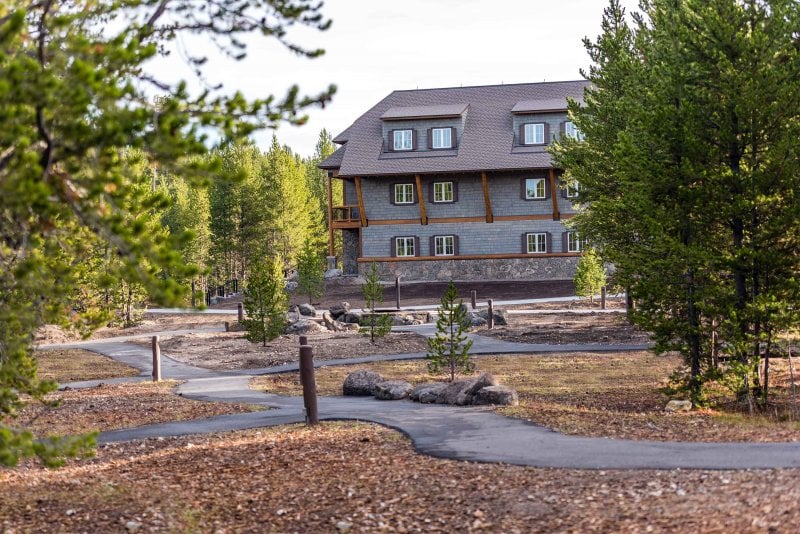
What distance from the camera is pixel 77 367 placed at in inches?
995

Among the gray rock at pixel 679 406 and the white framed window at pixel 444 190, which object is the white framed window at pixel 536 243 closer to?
the white framed window at pixel 444 190

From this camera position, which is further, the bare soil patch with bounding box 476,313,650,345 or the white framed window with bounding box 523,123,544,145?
the white framed window with bounding box 523,123,544,145

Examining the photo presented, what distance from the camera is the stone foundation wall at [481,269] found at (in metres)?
49.6

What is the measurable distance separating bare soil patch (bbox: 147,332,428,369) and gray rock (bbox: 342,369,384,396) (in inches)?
259

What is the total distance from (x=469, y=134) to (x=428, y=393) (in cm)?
3700

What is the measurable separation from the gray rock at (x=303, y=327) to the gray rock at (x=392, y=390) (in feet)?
50.1

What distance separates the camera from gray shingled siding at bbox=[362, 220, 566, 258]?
49.6 metres

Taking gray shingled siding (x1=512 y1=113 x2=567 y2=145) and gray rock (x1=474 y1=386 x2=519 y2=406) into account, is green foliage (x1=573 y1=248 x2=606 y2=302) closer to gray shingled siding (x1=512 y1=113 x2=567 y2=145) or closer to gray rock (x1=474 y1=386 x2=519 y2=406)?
gray shingled siding (x1=512 y1=113 x2=567 y2=145)

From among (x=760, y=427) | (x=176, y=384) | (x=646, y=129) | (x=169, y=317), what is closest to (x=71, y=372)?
(x=176, y=384)

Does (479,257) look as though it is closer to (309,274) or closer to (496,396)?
(309,274)

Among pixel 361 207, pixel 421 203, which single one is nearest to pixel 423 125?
pixel 421 203

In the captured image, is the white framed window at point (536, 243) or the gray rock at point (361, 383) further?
the white framed window at point (536, 243)

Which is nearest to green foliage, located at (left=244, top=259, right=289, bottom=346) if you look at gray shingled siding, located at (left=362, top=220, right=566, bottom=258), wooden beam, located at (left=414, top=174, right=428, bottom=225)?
wooden beam, located at (left=414, top=174, right=428, bottom=225)

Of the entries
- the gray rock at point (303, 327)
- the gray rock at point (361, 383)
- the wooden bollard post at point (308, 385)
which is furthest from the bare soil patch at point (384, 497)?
the gray rock at point (303, 327)
